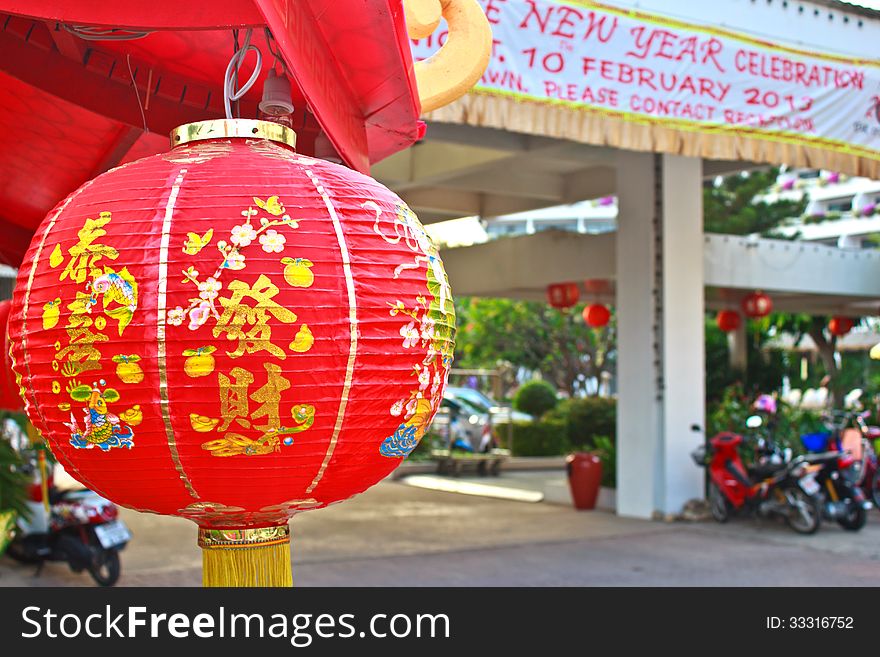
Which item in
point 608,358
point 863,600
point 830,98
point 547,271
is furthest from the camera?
point 608,358

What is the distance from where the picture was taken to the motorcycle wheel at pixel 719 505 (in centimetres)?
917

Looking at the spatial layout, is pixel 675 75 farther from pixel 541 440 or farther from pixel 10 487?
pixel 541 440

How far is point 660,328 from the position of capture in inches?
367

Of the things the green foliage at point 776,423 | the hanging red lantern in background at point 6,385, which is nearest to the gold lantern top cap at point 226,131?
the hanging red lantern in background at point 6,385

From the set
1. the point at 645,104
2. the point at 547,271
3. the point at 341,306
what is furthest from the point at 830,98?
the point at 341,306

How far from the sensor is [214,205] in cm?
130

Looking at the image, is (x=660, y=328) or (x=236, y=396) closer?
(x=236, y=396)

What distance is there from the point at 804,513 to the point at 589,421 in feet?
12.0

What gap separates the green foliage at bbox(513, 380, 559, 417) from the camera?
1970 cm

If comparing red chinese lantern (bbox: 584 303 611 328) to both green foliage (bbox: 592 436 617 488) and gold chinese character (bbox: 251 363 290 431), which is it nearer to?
green foliage (bbox: 592 436 617 488)

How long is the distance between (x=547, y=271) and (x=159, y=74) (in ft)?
31.5

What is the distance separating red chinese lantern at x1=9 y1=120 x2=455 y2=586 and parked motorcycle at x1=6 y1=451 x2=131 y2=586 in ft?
17.5

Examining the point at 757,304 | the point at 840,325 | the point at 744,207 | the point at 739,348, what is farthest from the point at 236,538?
the point at 840,325

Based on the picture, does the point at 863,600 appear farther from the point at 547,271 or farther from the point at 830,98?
the point at 547,271
